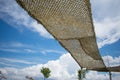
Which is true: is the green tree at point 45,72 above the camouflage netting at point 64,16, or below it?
above

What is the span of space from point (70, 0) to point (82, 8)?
0.26m

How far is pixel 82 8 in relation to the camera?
7.87 ft

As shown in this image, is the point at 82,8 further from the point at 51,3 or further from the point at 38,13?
the point at 38,13

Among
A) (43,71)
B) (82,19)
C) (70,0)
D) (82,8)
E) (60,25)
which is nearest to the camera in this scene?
(70,0)

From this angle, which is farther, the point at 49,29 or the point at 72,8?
the point at 49,29

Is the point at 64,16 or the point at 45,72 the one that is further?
the point at 45,72

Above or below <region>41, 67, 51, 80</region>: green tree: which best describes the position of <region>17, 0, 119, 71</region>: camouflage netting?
below

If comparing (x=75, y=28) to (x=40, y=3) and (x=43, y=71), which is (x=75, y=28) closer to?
(x=40, y=3)

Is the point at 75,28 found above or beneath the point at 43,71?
beneath

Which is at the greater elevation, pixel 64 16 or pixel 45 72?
pixel 45 72

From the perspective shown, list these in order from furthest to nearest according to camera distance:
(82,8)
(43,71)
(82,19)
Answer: (43,71) < (82,19) < (82,8)

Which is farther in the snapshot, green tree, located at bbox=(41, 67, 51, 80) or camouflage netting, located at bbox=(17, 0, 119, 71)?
green tree, located at bbox=(41, 67, 51, 80)

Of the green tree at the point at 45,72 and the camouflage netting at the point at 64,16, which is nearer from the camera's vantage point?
the camouflage netting at the point at 64,16

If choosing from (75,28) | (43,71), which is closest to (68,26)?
(75,28)
